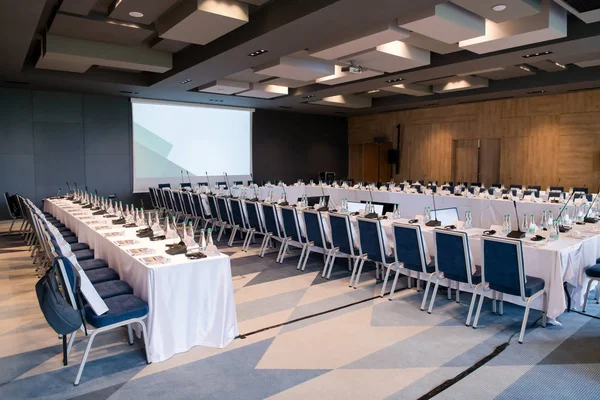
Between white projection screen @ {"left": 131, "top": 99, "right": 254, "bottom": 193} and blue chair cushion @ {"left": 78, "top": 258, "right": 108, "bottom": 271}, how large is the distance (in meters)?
9.48

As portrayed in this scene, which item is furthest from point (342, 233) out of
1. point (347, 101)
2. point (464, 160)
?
point (464, 160)

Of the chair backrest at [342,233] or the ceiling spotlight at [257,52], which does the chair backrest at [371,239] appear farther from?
the ceiling spotlight at [257,52]

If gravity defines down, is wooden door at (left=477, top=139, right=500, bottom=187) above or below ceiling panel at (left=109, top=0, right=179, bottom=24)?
below

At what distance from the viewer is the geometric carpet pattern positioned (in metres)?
3.09

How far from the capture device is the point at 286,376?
10.8 feet

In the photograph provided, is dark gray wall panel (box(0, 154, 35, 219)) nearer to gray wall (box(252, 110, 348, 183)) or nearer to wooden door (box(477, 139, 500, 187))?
gray wall (box(252, 110, 348, 183))

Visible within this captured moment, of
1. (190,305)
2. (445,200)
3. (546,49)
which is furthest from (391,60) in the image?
(190,305)

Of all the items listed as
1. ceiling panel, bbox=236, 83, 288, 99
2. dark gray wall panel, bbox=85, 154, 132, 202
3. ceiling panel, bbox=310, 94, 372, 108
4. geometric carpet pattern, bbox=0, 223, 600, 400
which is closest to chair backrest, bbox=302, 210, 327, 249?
geometric carpet pattern, bbox=0, 223, 600, 400

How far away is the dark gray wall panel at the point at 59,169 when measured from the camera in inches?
483

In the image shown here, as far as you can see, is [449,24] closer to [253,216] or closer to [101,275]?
[253,216]

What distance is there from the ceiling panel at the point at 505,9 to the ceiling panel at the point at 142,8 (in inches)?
166

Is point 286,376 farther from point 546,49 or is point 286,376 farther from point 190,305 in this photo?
point 546,49

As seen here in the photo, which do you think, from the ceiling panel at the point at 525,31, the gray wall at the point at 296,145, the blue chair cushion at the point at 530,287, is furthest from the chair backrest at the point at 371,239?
the gray wall at the point at 296,145

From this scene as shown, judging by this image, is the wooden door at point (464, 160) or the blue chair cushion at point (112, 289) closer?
the blue chair cushion at point (112, 289)
